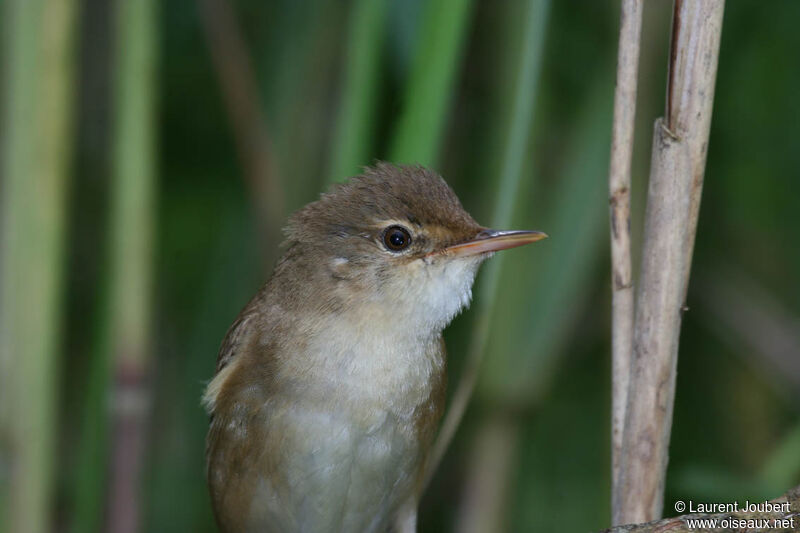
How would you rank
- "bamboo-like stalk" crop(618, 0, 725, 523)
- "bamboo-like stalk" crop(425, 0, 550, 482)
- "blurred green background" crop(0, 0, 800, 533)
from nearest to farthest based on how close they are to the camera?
1. "bamboo-like stalk" crop(618, 0, 725, 523)
2. "bamboo-like stalk" crop(425, 0, 550, 482)
3. "blurred green background" crop(0, 0, 800, 533)

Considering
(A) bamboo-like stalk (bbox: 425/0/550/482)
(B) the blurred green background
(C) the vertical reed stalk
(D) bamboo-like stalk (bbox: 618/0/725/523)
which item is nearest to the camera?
(D) bamboo-like stalk (bbox: 618/0/725/523)

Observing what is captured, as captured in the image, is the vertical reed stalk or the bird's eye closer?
the bird's eye

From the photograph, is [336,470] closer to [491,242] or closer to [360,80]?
[491,242]

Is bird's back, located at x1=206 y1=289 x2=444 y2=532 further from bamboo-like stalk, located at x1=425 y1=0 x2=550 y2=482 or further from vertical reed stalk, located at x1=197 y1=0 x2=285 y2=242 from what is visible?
vertical reed stalk, located at x1=197 y1=0 x2=285 y2=242

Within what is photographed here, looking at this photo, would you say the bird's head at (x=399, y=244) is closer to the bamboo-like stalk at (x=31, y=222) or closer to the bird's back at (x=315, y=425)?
the bird's back at (x=315, y=425)

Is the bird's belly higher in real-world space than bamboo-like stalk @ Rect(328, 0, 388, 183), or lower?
lower

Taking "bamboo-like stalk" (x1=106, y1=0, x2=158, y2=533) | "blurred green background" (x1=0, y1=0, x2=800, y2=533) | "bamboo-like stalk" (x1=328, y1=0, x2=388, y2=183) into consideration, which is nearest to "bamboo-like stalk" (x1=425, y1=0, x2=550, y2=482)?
"blurred green background" (x1=0, y1=0, x2=800, y2=533)

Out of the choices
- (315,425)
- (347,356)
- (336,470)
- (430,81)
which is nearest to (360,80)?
(430,81)

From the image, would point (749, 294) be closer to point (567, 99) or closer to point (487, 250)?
point (567, 99)
